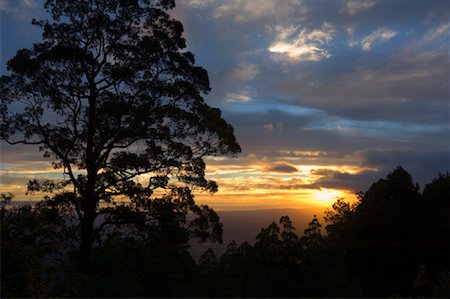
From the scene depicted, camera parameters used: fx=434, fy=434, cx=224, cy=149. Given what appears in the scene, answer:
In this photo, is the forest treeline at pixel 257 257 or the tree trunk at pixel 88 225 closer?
the forest treeline at pixel 257 257

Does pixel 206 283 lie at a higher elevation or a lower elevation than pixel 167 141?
lower

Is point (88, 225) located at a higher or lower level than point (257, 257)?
higher

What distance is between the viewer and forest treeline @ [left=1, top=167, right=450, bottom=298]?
440 inches

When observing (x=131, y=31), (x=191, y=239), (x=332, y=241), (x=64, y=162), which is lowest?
(x=332, y=241)

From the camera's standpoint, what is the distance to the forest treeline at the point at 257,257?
11188mm

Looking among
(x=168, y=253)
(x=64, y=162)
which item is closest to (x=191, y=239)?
(x=168, y=253)

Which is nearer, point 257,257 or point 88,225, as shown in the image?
point 88,225

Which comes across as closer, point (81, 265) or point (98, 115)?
point (81, 265)

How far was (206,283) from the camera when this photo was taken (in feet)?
57.2

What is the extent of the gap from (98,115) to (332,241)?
30591 millimetres

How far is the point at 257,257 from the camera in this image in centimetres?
3588

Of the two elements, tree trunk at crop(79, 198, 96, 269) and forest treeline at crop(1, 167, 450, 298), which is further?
tree trunk at crop(79, 198, 96, 269)

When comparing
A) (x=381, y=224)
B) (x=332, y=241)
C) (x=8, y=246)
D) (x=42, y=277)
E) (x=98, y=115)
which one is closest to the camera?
(x=42, y=277)

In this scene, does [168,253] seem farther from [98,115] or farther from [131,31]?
[131,31]
